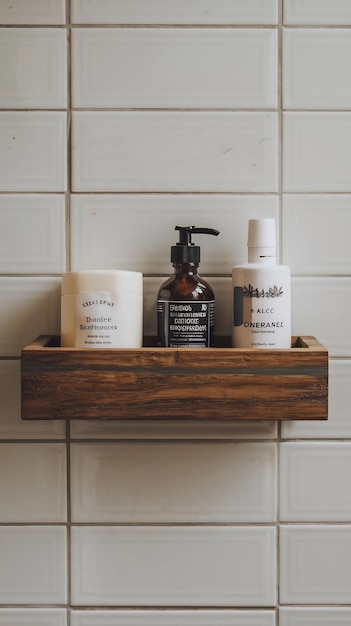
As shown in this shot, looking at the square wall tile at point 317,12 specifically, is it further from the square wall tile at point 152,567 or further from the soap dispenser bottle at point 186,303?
the square wall tile at point 152,567

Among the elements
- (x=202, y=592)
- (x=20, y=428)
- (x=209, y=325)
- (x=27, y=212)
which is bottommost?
(x=202, y=592)

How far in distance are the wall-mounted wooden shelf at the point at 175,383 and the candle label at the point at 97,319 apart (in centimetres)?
2

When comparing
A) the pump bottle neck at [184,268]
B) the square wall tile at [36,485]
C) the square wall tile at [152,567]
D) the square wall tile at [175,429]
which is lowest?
the square wall tile at [152,567]

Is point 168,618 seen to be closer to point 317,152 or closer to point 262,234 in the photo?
point 262,234

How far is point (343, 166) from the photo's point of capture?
83cm

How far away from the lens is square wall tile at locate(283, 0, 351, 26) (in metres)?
0.81

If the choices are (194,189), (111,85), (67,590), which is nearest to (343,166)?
(194,189)

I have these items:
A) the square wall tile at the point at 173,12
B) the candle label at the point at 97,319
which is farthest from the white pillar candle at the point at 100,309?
the square wall tile at the point at 173,12

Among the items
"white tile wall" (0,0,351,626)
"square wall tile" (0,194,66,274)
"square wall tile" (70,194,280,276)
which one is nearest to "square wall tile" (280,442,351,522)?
"white tile wall" (0,0,351,626)

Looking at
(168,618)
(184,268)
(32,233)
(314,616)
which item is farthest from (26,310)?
(314,616)

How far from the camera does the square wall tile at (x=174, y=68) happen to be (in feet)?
2.67

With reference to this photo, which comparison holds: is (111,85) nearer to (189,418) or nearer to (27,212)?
(27,212)

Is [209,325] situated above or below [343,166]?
below

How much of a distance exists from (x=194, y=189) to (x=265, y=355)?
0.78 feet
